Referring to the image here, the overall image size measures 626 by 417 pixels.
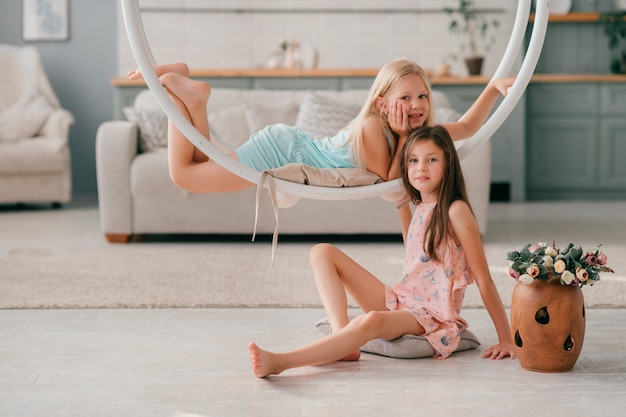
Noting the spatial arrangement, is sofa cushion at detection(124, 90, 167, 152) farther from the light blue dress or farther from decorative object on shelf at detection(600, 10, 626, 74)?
decorative object on shelf at detection(600, 10, 626, 74)

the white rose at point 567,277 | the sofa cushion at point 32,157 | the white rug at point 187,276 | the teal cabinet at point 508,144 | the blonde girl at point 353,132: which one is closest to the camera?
the white rose at point 567,277

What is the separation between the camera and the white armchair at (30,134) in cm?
581

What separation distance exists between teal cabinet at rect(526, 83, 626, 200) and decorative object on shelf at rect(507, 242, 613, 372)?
4485mm

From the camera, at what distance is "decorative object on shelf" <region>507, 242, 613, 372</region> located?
6.88 feet

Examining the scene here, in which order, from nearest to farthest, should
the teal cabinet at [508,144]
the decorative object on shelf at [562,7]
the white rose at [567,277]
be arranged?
the white rose at [567,277] < the teal cabinet at [508,144] < the decorative object on shelf at [562,7]

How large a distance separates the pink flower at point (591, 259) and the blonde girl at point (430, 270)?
258mm

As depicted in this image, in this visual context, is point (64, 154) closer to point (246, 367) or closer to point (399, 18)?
point (399, 18)

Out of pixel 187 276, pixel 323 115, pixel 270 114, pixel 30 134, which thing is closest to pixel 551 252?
pixel 187 276

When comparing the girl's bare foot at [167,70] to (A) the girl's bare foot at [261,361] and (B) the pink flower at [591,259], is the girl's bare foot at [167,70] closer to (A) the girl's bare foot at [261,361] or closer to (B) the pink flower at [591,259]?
(A) the girl's bare foot at [261,361]

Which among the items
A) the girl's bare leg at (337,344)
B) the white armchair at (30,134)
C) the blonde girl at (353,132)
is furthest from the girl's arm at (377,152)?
the white armchair at (30,134)

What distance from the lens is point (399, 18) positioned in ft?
22.1

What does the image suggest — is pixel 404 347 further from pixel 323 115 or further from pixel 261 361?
pixel 323 115

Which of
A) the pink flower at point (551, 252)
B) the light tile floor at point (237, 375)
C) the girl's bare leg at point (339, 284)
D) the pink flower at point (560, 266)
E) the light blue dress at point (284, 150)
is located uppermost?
the light blue dress at point (284, 150)

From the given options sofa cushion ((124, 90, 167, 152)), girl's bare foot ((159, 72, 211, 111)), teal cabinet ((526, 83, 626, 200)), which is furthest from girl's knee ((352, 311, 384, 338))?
teal cabinet ((526, 83, 626, 200))
